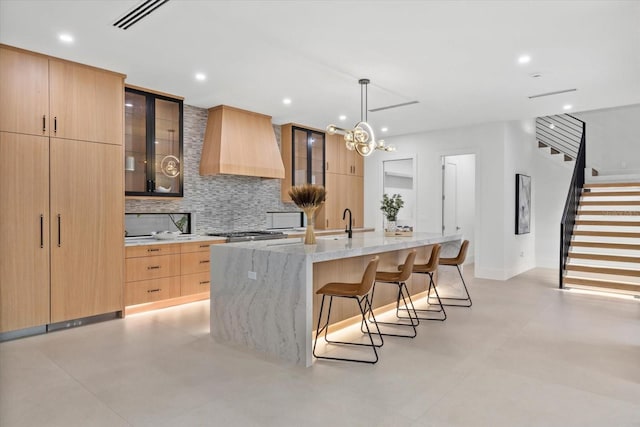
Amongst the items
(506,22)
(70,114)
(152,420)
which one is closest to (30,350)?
(152,420)

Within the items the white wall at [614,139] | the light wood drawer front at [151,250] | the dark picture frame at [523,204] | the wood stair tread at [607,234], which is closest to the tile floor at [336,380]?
the light wood drawer front at [151,250]

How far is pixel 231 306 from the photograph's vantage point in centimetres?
375

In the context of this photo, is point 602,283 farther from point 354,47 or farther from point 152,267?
point 152,267

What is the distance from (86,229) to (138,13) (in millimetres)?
2395

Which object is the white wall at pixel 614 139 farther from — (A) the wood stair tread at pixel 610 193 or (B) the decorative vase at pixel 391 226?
(B) the decorative vase at pixel 391 226

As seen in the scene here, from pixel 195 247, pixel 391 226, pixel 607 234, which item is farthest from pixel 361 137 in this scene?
pixel 607 234

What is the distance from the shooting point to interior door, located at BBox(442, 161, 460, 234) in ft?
27.7

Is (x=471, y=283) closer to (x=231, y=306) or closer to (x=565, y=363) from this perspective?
(x=565, y=363)

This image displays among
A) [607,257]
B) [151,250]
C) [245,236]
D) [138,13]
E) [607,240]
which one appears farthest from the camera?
[607,240]

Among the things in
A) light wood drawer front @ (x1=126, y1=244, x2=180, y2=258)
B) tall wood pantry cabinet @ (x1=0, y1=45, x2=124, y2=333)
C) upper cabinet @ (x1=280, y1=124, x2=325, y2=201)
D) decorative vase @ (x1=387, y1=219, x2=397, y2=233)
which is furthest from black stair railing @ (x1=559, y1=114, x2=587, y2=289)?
tall wood pantry cabinet @ (x1=0, y1=45, x2=124, y2=333)

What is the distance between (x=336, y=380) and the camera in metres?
2.92

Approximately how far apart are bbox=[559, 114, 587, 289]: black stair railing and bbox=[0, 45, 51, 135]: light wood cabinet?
714 cm

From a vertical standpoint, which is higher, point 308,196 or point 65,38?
point 65,38

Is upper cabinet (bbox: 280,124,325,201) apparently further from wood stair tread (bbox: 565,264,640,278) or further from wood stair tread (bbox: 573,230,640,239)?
wood stair tread (bbox: 573,230,640,239)
